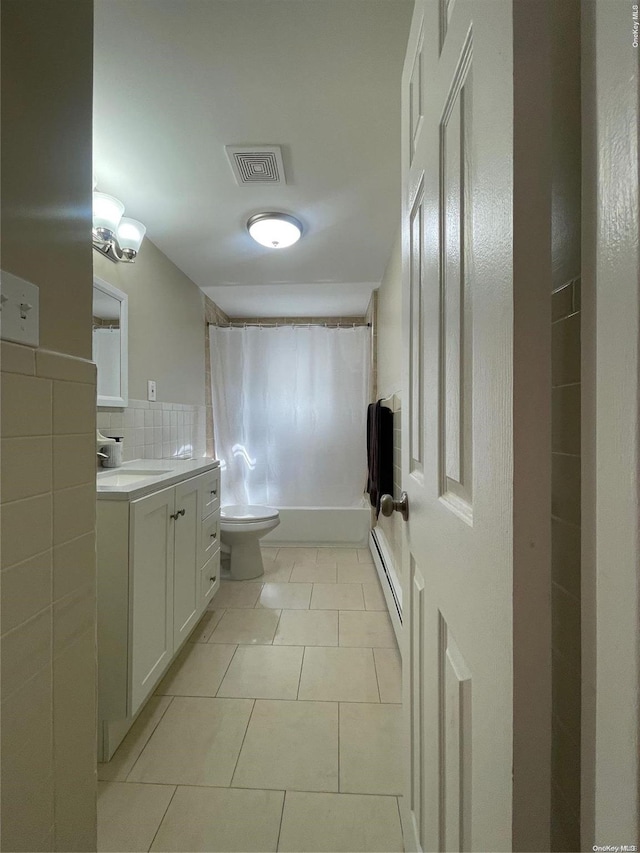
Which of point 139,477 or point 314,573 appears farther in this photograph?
point 314,573

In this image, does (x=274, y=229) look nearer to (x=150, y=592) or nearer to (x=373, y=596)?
(x=150, y=592)

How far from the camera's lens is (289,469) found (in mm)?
3416

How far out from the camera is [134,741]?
4.14ft

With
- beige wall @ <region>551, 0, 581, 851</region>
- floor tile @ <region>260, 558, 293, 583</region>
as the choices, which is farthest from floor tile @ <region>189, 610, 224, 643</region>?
beige wall @ <region>551, 0, 581, 851</region>

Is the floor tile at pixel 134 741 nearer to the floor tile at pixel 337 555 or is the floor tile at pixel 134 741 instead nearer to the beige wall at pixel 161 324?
the beige wall at pixel 161 324

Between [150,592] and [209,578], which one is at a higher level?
[150,592]

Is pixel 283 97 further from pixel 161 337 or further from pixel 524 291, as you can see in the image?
pixel 161 337

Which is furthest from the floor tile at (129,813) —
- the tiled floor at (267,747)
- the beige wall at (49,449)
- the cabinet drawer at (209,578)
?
the cabinet drawer at (209,578)

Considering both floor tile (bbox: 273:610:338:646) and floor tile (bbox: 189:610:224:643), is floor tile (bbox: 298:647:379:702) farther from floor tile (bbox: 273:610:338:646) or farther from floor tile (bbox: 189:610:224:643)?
floor tile (bbox: 189:610:224:643)

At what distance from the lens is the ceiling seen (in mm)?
1022

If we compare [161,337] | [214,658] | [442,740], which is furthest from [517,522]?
[161,337]

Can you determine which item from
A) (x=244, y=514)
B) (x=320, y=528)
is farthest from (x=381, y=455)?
(x=320, y=528)

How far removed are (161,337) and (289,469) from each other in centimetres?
162

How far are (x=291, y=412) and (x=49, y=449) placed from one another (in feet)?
9.11
